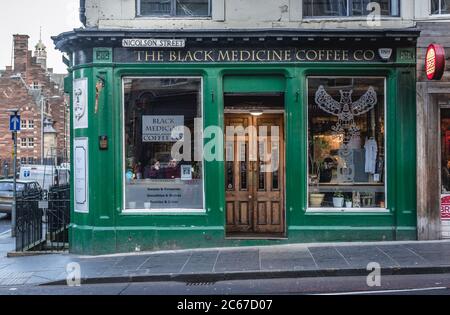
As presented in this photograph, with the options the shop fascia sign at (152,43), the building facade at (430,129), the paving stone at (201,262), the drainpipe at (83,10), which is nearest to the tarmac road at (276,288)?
the paving stone at (201,262)

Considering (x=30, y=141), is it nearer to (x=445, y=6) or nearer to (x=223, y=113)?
(x=223, y=113)

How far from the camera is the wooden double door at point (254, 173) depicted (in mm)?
13711

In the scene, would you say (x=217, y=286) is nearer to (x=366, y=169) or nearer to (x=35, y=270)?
(x=35, y=270)

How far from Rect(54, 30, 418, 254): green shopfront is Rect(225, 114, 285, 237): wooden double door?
84 cm

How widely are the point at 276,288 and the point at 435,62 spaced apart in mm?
5916

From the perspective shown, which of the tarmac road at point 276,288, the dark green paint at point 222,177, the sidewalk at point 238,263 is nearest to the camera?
the tarmac road at point 276,288

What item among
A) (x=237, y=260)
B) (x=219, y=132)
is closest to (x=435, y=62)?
(x=219, y=132)

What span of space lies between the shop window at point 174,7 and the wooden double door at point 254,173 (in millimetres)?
2573

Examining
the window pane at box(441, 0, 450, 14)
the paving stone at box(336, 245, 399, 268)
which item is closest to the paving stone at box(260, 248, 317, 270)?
the paving stone at box(336, 245, 399, 268)

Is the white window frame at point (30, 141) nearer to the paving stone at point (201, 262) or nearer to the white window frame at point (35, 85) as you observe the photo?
the white window frame at point (35, 85)

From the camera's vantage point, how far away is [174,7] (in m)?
12.9

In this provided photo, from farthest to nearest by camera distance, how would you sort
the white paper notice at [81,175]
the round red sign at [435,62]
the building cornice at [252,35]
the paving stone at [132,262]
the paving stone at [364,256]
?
the white paper notice at [81,175] < the building cornice at [252,35] < the round red sign at [435,62] < the paving stone at [132,262] < the paving stone at [364,256]

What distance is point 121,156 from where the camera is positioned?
12656mm

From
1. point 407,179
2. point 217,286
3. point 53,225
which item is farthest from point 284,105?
point 53,225
